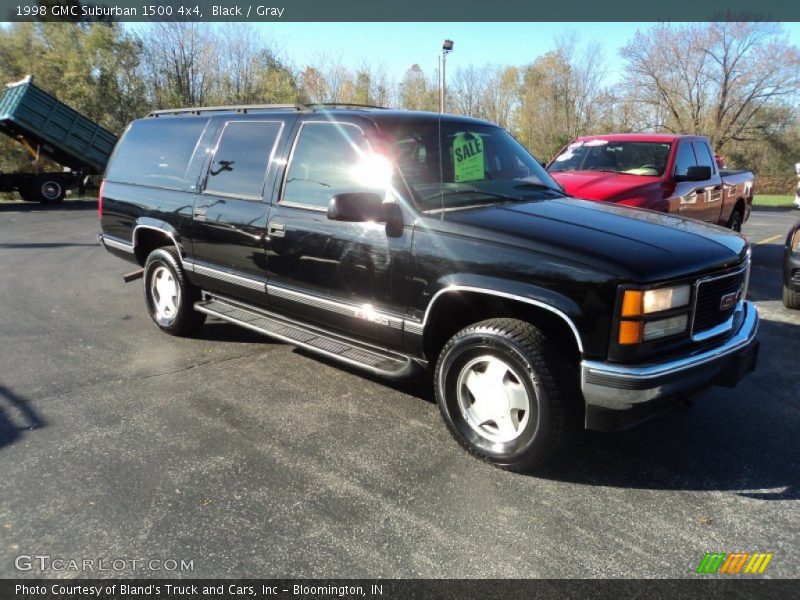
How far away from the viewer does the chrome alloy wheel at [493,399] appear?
3172 mm

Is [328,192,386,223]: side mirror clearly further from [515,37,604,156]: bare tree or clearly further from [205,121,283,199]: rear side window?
[515,37,604,156]: bare tree

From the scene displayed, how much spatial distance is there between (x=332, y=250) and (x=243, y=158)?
1.33 meters

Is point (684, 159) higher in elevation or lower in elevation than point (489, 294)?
higher

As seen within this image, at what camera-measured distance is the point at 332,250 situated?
3854mm

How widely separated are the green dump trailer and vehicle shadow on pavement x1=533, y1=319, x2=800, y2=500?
17772 mm

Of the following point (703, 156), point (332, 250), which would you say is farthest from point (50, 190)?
point (703, 156)

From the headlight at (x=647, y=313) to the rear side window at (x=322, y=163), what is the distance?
1813mm

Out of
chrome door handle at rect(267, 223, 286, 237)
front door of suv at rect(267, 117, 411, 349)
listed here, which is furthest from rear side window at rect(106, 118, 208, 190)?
front door of suv at rect(267, 117, 411, 349)

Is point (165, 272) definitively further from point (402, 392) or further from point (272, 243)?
point (402, 392)

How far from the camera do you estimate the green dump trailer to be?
16.0 meters

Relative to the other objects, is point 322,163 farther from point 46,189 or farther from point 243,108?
point 46,189

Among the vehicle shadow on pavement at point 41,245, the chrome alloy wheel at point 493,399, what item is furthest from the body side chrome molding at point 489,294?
the vehicle shadow on pavement at point 41,245

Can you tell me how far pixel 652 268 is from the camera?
284 cm

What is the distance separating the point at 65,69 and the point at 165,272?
24.1 meters
